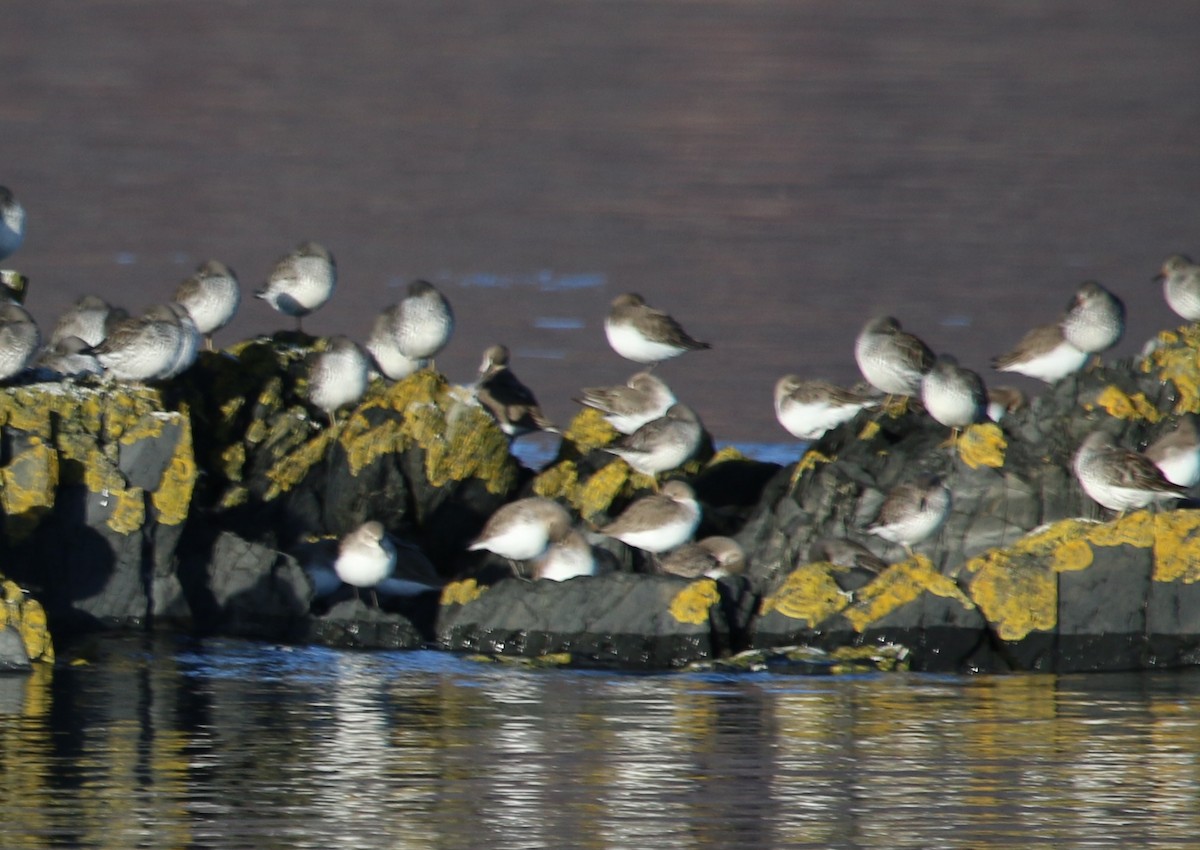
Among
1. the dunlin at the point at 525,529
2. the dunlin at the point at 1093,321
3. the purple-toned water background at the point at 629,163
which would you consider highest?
the purple-toned water background at the point at 629,163

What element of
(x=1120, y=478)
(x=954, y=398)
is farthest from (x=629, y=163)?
(x=1120, y=478)

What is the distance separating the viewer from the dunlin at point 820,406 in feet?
57.2

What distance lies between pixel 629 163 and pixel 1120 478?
3138 centimetres

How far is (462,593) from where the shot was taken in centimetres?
1449

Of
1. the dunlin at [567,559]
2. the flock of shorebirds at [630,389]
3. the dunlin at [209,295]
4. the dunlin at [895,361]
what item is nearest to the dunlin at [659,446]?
the flock of shorebirds at [630,389]

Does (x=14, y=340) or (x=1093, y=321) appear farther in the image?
(x=1093, y=321)

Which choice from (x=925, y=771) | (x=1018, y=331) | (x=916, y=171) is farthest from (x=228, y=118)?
(x=925, y=771)

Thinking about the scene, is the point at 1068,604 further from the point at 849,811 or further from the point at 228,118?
the point at 228,118

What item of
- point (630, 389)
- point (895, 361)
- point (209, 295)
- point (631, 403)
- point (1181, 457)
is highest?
point (209, 295)

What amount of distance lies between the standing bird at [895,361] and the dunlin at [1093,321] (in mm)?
993

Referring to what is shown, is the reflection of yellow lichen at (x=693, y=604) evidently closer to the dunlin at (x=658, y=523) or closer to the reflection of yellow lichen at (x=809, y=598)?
the reflection of yellow lichen at (x=809, y=598)

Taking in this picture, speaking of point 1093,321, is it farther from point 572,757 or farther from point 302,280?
point 572,757

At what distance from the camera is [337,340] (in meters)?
17.0

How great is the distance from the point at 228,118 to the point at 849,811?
147ft
